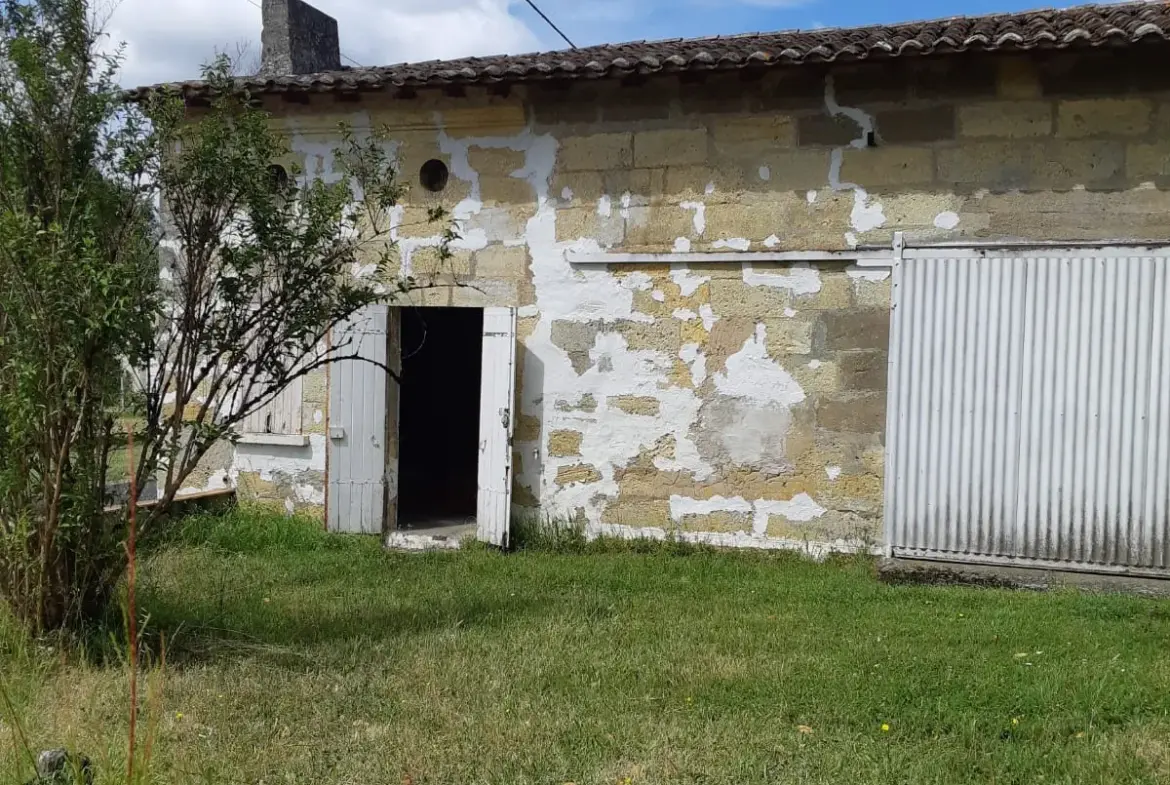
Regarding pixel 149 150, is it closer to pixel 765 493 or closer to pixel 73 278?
pixel 73 278

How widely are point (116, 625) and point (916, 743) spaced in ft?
12.4

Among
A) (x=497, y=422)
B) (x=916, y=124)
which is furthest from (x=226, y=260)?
(x=916, y=124)

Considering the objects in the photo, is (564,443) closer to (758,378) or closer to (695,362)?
(695,362)

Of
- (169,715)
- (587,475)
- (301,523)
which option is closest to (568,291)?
(587,475)

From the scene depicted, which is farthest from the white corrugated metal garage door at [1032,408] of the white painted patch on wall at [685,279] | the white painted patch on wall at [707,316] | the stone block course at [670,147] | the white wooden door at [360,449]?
the white wooden door at [360,449]

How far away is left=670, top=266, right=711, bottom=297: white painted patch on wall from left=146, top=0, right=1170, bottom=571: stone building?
0.02m

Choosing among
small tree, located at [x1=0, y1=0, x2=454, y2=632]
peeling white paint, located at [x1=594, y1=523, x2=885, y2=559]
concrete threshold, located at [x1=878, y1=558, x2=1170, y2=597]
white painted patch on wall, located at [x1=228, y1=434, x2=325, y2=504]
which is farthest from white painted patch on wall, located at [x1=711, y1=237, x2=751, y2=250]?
white painted patch on wall, located at [x1=228, y1=434, x2=325, y2=504]

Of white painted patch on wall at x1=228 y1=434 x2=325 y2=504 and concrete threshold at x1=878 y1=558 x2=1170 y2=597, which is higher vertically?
white painted patch on wall at x1=228 y1=434 x2=325 y2=504

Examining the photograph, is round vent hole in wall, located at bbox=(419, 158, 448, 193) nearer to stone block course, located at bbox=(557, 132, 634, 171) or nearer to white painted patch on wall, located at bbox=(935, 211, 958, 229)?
stone block course, located at bbox=(557, 132, 634, 171)

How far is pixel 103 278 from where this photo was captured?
4016 millimetres

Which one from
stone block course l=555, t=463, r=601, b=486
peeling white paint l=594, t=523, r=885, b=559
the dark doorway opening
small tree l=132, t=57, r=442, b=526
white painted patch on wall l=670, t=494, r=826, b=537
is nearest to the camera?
small tree l=132, t=57, r=442, b=526

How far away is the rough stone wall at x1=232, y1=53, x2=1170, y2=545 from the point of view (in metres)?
6.39

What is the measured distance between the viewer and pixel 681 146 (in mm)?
7191

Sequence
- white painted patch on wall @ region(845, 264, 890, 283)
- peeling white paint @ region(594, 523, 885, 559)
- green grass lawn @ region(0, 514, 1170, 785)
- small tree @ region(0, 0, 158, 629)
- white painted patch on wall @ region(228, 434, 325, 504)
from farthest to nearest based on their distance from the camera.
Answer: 1. white painted patch on wall @ region(228, 434, 325, 504)
2. peeling white paint @ region(594, 523, 885, 559)
3. white painted patch on wall @ region(845, 264, 890, 283)
4. small tree @ region(0, 0, 158, 629)
5. green grass lawn @ region(0, 514, 1170, 785)
